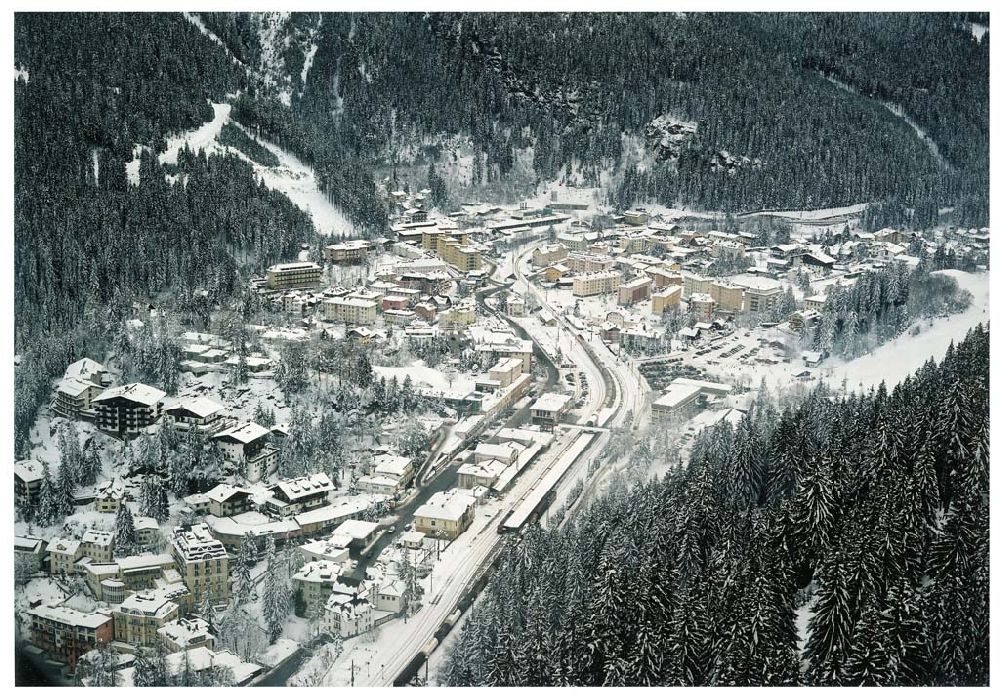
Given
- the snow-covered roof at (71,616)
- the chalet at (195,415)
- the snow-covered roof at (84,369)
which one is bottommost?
the snow-covered roof at (71,616)

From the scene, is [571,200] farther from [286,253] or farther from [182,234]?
[182,234]

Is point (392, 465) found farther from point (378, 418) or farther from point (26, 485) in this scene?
point (26, 485)

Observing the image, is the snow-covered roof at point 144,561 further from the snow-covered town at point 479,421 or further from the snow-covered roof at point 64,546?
the snow-covered roof at point 64,546

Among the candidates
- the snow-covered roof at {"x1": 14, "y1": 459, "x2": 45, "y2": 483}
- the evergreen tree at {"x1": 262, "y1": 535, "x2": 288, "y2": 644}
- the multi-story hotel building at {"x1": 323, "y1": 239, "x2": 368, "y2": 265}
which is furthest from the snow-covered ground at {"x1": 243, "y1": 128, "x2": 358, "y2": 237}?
the evergreen tree at {"x1": 262, "y1": 535, "x2": 288, "y2": 644}

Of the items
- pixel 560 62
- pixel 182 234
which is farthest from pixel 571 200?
pixel 182 234

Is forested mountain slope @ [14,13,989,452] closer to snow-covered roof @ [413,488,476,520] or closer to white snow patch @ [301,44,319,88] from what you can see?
white snow patch @ [301,44,319,88]

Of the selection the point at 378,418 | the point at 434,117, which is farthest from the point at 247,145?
the point at 378,418

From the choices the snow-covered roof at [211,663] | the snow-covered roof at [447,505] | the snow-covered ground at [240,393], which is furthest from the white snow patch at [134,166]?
the snow-covered roof at [211,663]
